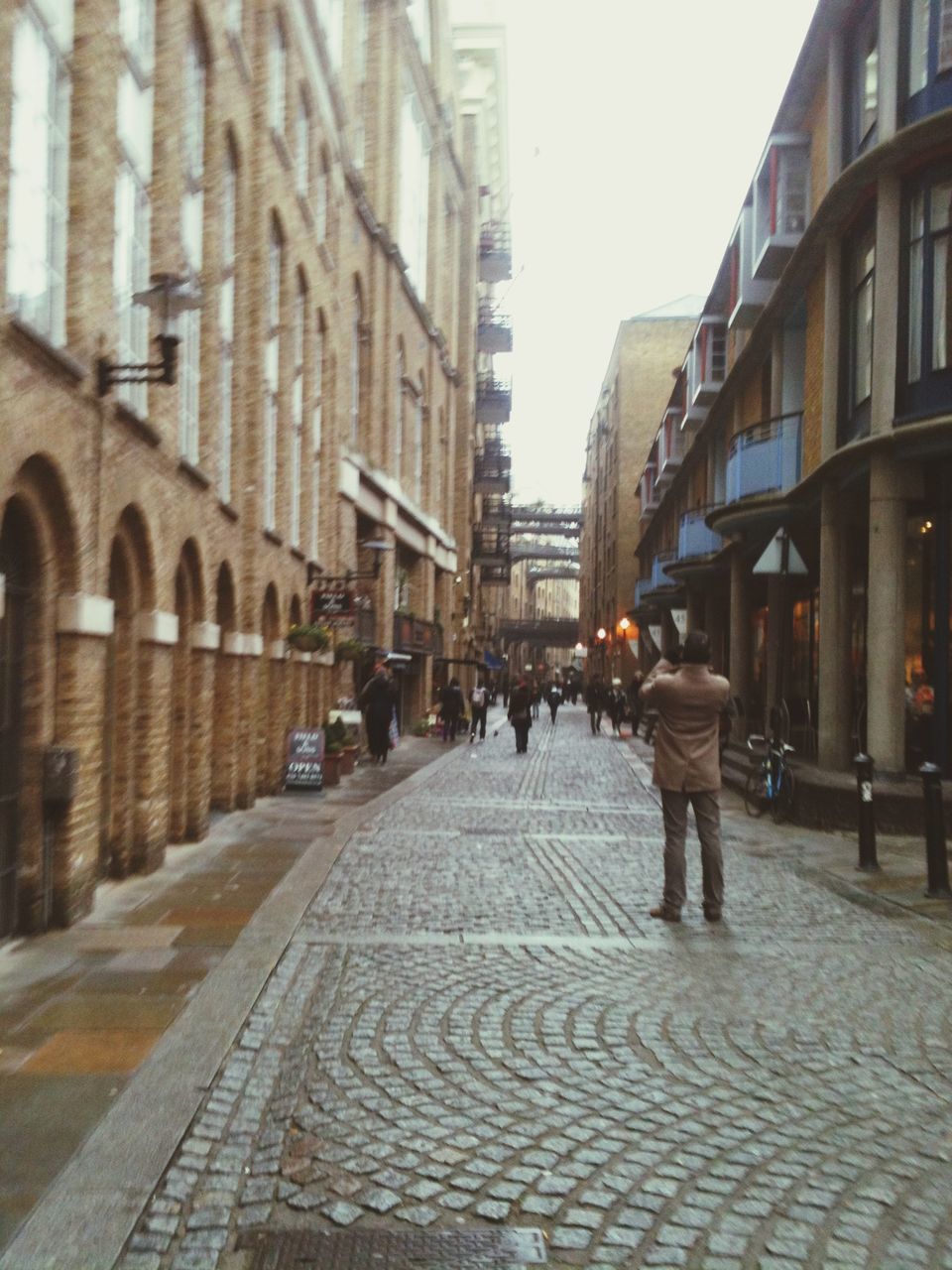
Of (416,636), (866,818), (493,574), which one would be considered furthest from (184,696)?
(493,574)

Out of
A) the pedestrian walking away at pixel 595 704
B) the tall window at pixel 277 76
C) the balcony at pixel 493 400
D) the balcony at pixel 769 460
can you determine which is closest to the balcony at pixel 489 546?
the balcony at pixel 493 400

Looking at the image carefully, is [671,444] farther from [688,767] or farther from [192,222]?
[688,767]

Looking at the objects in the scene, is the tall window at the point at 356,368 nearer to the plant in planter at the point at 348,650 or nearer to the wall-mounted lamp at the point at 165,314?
the plant in planter at the point at 348,650

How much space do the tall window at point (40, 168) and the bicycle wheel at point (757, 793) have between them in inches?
394

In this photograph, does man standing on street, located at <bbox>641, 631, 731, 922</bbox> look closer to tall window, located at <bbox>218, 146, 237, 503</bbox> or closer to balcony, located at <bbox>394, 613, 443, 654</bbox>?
tall window, located at <bbox>218, 146, 237, 503</bbox>

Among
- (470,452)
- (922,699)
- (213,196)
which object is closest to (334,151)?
(213,196)

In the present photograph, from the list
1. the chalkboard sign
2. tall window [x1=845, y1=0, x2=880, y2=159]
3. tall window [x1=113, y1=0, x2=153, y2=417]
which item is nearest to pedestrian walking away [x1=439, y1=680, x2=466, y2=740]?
the chalkboard sign

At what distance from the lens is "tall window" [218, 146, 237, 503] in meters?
13.0

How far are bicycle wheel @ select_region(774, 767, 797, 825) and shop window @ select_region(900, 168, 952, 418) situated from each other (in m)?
4.17

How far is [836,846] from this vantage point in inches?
469

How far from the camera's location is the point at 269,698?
16.3 m

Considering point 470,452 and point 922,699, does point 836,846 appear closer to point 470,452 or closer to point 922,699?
point 922,699

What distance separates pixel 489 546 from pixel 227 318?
39581 mm

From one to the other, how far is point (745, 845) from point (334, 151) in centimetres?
1364
